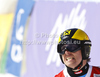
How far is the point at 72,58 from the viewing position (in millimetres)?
2537

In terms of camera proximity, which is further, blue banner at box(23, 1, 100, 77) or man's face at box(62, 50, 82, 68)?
blue banner at box(23, 1, 100, 77)

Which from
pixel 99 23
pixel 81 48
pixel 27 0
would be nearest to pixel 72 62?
pixel 81 48

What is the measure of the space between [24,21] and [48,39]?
1229mm

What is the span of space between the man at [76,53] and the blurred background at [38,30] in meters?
2.20

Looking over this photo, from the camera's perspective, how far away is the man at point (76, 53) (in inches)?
100

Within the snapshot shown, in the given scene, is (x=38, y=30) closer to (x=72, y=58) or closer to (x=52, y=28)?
(x=52, y=28)

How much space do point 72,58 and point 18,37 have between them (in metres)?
4.41

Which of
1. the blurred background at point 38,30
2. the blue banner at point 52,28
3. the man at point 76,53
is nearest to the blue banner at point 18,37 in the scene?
the blurred background at point 38,30

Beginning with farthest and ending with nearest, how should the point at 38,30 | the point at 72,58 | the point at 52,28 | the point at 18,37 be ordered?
the point at 18,37, the point at 38,30, the point at 52,28, the point at 72,58

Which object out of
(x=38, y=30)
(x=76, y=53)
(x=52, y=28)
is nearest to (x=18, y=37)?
(x=38, y=30)

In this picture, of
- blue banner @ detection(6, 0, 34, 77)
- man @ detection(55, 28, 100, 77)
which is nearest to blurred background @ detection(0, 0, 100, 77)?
blue banner @ detection(6, 0, 34, 77)

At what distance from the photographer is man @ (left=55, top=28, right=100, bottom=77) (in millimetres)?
2547

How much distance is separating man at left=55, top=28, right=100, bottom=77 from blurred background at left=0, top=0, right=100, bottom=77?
7.21ft

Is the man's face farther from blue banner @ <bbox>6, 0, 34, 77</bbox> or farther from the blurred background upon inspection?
blue banner @ <bbox>6, 0, 34, 77</bbox>
